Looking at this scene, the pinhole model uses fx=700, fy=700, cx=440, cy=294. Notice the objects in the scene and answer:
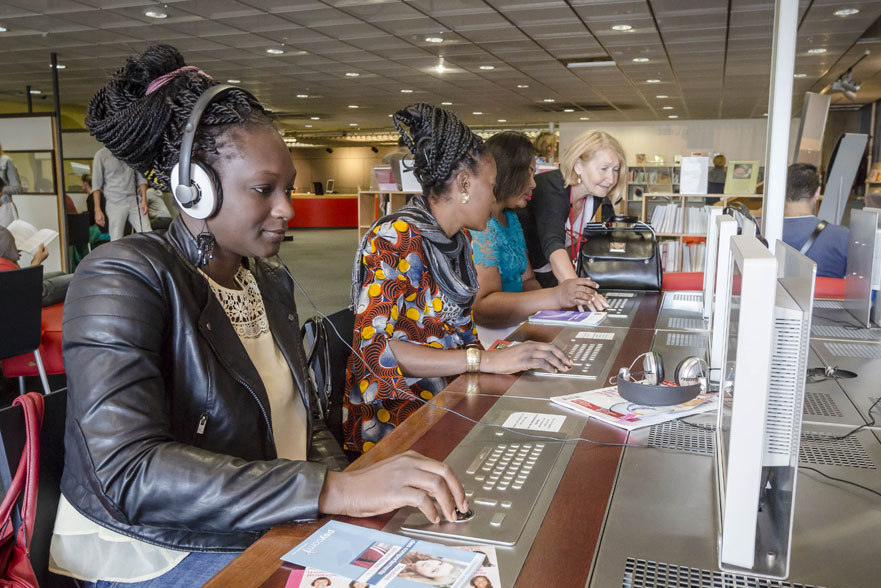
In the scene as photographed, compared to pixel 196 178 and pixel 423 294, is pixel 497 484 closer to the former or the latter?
pixel 196 178

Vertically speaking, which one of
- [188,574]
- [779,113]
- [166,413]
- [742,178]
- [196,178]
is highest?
[779,113]

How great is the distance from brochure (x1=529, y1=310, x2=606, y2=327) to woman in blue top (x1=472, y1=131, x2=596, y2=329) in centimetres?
10

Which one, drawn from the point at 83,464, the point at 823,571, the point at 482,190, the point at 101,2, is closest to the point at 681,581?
the point at 823,571

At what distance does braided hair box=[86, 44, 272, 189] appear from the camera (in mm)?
1218

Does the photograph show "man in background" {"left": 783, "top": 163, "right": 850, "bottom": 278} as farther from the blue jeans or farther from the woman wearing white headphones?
the blue jeans

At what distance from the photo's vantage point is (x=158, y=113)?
122cm

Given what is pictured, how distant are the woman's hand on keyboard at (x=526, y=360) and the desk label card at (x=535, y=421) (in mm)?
322

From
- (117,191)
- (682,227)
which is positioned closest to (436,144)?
(682,227)

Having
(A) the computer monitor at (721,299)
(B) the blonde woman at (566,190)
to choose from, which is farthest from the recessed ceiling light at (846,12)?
(A) the computer monitor at (721,299)

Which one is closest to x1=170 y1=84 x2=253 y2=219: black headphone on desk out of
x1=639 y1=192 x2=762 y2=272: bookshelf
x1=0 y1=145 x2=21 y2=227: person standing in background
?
x1=0 y1=145 x2=21 y2=227: person standing in background

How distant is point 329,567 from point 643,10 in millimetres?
6526

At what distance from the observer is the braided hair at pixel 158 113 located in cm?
122

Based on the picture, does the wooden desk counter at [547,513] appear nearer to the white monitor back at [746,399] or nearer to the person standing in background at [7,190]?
the white monitor back at [746,399]

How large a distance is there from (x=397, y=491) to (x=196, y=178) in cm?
64
